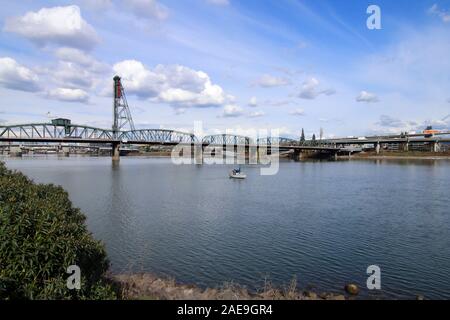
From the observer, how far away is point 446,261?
22406 millimetres

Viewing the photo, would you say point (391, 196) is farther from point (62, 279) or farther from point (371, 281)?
point (62, 279)

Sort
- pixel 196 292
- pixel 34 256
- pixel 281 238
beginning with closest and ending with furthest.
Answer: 1. pixel 34 256
2. pixel 196 292
3. pixel 281 238

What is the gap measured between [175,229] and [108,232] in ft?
18.8

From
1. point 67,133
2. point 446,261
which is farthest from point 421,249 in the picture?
point 67,133
